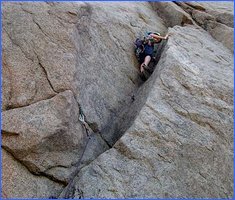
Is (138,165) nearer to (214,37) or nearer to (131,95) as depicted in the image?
(131,95)

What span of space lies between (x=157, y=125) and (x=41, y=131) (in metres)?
4.06

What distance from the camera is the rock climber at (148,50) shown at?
55.3 feet

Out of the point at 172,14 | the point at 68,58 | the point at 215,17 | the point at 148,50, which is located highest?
the point at 215,17

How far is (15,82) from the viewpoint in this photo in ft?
40.7

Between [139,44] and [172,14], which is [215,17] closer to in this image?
[172,14]

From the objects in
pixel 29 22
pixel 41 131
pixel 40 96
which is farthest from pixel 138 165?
pixel 29 22

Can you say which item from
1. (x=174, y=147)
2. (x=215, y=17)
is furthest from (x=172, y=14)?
(x=174, y=147)

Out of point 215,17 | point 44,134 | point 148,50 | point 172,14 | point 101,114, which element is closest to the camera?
point 44,134

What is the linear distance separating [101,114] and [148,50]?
508 cm

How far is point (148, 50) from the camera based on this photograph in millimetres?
17453

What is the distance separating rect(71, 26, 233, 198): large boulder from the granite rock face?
0.03 metres

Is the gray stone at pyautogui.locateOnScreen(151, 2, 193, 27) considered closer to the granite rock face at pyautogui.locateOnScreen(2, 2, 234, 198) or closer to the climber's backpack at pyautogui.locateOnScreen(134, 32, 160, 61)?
the climber's backpack at pyautogui.locateOnScreen(134, 32, 160, 61)

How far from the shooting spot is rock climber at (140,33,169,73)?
16.9m

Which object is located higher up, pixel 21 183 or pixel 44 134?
pixel 44 134
